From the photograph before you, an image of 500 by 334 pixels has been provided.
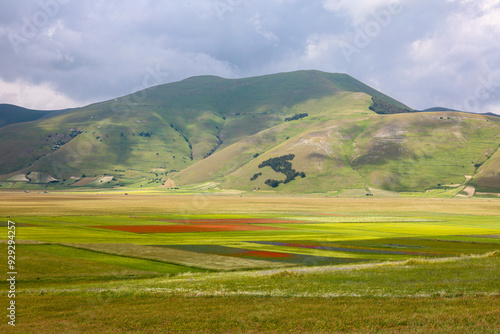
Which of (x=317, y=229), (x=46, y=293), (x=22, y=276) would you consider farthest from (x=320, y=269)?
(x=317, y=229)

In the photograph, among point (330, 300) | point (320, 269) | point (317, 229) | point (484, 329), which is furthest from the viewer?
point (317, 229)

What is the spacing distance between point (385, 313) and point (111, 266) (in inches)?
1172

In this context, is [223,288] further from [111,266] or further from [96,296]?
[111,266]

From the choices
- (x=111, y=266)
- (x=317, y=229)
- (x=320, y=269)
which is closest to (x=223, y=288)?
(x=320, y=269)

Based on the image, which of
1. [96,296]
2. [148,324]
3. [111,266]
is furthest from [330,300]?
[111,266]

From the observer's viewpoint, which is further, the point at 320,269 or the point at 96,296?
the point at 320,269

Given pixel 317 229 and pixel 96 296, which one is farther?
pixel 317 229

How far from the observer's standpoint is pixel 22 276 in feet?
124

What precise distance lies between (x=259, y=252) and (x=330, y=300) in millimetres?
25908

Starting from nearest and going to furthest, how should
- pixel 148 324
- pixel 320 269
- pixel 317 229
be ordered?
1. pixel 148 324
2. pixel 320 269
3. pixel 317 229

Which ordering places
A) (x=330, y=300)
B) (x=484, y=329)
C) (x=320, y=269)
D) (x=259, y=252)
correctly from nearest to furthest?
(x=484, y=329) < (x=330, y=300) < (x=320, y=269) < (x=259, y=252)

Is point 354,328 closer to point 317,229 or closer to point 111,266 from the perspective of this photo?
point 111,266

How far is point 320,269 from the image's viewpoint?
133ft

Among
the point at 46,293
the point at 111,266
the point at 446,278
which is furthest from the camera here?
the point at 111,266
